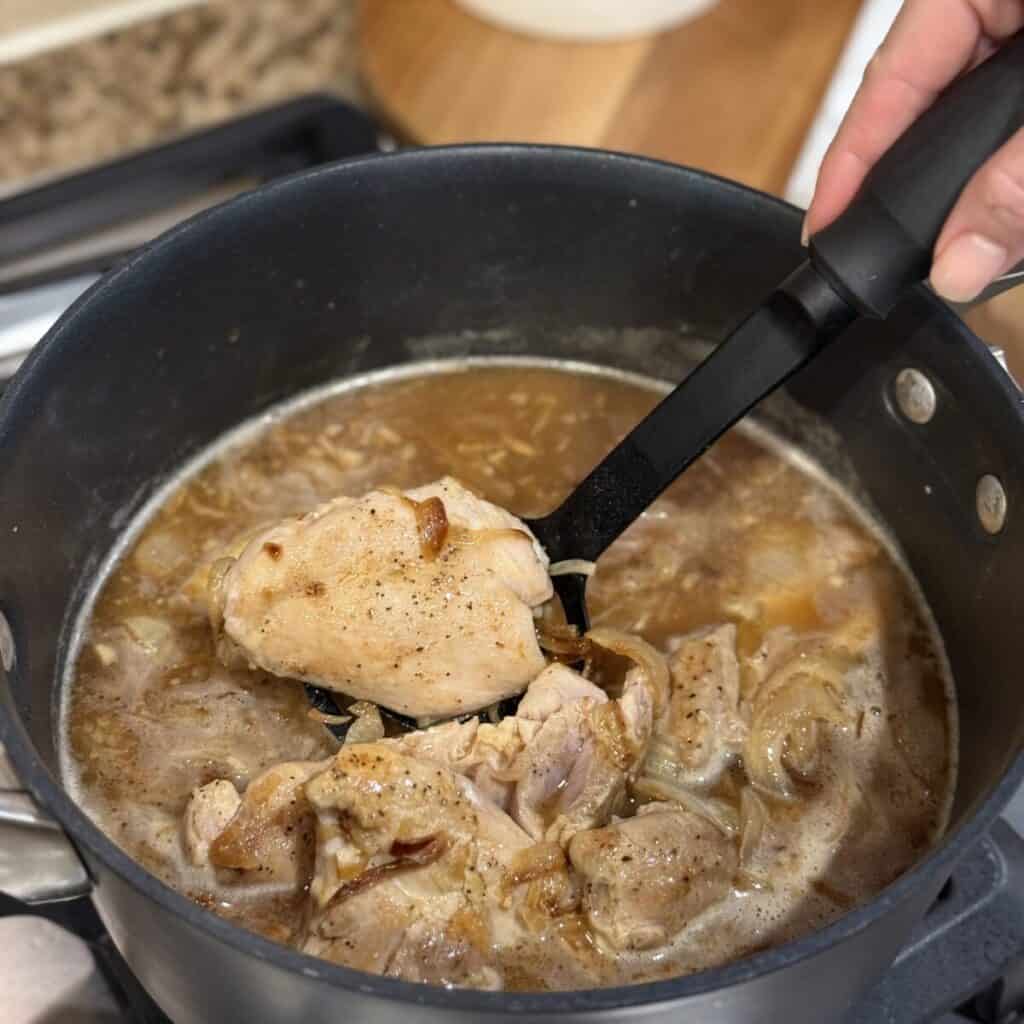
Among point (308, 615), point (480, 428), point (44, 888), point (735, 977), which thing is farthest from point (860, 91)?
point (44, 888)

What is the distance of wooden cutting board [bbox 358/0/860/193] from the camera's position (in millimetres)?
1928

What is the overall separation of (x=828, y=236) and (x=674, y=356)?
44 centimetres

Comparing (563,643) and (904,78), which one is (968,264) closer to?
(904,78)

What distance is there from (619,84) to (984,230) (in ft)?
3.49

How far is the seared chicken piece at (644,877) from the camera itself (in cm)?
Answer: 104

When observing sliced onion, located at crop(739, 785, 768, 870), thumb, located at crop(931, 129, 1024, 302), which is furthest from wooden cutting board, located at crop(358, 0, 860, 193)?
sliced onion, located at crop(739, 785, 768, 870)

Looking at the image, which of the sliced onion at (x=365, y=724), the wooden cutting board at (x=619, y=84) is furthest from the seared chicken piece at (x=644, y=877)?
the wooden cutting board at (x=619, y=84)

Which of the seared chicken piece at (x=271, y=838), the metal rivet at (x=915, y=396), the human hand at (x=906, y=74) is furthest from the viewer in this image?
the metal rivet at (x=915, y=396)

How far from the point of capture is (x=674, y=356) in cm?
156

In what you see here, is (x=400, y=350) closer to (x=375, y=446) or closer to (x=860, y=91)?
(x=375, y=446)

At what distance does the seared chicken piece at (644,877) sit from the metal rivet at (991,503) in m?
0.41

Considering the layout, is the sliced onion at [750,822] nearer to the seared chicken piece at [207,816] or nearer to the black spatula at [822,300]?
the black spatula at [822,300]

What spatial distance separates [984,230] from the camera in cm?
103

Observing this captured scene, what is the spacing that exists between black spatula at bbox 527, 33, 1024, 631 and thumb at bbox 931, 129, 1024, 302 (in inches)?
1.3
